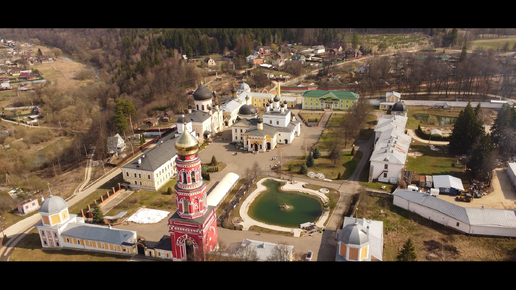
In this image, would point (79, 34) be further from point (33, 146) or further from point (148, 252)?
point (148, 252)

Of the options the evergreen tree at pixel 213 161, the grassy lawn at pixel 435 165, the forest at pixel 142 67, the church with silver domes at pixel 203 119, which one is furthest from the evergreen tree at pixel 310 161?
the forest at pixel 142 67

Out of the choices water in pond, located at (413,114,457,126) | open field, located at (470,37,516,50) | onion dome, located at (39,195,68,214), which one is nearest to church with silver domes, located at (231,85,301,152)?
water in pond, located at (413,114,457,126)

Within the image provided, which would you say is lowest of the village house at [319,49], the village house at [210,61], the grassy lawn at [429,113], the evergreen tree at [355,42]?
the grassy lawn at [429,113]

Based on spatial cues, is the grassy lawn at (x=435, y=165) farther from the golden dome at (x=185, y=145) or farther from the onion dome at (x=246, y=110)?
the golden dome at (x=185, y=145)

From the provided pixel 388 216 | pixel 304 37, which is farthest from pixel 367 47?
pixel 388 216

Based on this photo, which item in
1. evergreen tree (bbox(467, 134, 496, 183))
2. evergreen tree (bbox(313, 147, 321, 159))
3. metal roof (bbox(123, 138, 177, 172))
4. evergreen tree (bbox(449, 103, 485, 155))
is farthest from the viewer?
evergreen tree (bbox(313, 147, 321, 159))

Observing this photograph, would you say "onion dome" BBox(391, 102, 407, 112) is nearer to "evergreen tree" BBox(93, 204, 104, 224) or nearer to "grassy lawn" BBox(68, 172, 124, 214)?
"grassy lawn" BBox(68, 172, 124, 214)

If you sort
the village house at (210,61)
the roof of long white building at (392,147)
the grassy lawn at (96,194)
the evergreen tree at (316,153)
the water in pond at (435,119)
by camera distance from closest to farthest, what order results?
the grassy lawn at (96,194) < the roof of long white building at (392,147) < the evergreen tree at (316,153) < the water in pond at (435,119) < the village house at (210,61)
